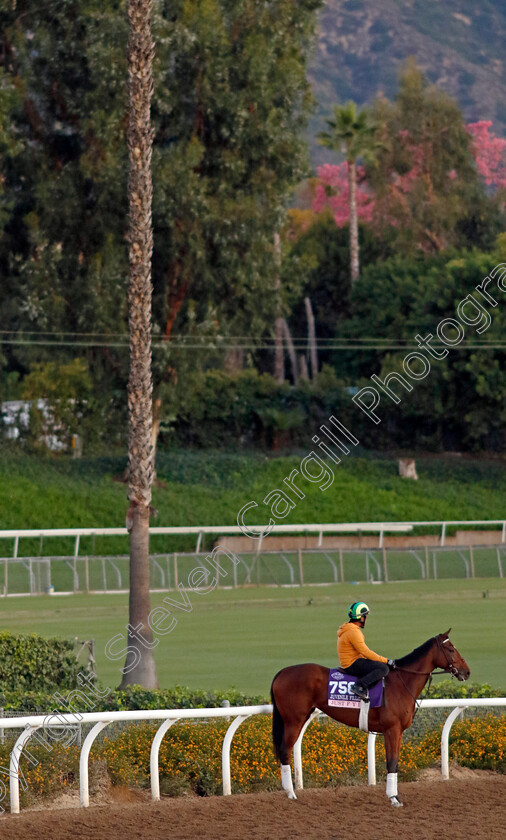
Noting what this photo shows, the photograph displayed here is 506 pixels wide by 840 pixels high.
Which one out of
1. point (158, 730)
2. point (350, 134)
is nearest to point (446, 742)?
point (158, 730)

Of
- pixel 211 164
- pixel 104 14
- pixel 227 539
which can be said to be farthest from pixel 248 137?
pixel 227 539

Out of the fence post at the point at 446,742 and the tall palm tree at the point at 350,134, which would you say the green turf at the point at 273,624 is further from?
the tall palm tree at the point at 350,134

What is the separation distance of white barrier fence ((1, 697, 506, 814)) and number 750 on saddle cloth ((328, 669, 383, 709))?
74cm

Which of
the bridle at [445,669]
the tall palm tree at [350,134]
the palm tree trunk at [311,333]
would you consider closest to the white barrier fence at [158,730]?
the bridle at [445,669]

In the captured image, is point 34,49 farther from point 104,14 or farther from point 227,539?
point 227,539

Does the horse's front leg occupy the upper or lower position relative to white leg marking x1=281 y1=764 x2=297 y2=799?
upper

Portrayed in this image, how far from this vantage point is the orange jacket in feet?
35.0

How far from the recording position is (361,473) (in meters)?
56.2

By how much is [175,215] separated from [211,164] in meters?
2.93

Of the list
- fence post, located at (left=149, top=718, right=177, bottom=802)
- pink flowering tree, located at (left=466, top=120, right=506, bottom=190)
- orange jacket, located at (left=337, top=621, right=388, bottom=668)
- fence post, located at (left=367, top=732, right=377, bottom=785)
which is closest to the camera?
orange jacket, located at (left=337, top=621, right=388, bottom=668)

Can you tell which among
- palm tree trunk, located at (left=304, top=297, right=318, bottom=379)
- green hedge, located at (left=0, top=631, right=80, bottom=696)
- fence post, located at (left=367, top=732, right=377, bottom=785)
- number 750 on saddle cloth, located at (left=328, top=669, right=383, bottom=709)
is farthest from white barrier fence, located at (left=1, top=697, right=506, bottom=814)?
palm tree trunk, located at (left=304, top=297, right=318, bottom=379)

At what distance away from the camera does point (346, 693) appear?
10.6 meters

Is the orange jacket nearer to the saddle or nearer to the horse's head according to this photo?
the saddle

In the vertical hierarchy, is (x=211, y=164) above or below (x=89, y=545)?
above
